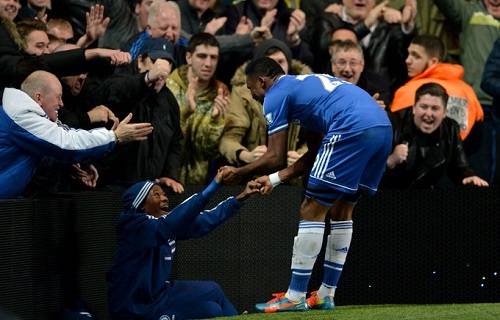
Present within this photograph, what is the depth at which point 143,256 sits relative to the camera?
9.61m

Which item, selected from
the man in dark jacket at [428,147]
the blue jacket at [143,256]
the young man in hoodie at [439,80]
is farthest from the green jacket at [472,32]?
the blue jacket at [143,256]

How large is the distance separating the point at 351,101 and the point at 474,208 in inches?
93.8

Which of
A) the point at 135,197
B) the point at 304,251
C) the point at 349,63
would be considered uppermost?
the point at 349,63

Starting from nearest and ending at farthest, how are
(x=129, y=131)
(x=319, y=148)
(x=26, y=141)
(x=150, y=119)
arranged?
(x=26, y=141) → (x=129, y=131) → (x=319, y=148) → (x=150, y=119)

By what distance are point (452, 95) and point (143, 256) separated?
4.63 meters

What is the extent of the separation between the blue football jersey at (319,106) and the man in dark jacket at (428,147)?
6.51 ft

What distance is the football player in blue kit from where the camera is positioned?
953cm

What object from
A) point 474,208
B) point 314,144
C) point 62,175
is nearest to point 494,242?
point 474,208

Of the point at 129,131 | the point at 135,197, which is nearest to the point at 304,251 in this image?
the point at 135,197

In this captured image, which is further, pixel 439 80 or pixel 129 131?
pixel 439 80

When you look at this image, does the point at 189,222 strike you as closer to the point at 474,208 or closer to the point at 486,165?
the point at 474,208

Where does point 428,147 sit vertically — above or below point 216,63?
below

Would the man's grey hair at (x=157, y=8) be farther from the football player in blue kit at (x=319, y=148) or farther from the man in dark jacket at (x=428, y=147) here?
the man in dark jacket at (x=428, y=147)

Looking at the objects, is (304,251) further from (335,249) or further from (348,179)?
(348,179)
